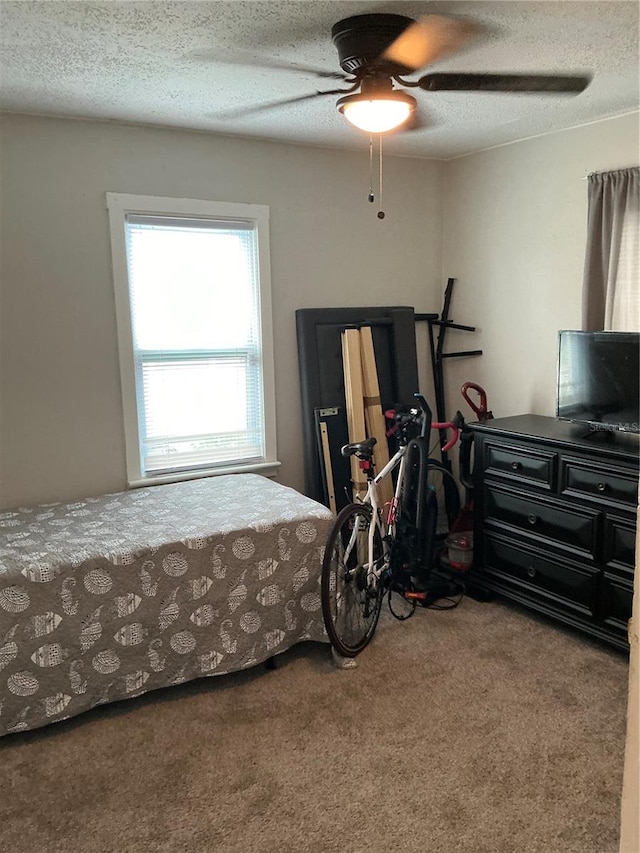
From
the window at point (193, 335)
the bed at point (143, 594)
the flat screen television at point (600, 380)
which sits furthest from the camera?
the window at point (193, 335)

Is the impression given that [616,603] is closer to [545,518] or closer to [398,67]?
[545,518]

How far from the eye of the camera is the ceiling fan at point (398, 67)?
6.68 ft

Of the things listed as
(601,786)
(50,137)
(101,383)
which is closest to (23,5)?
(50,137)

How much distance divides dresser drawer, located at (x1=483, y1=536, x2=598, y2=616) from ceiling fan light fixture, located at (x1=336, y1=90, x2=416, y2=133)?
2127 mm

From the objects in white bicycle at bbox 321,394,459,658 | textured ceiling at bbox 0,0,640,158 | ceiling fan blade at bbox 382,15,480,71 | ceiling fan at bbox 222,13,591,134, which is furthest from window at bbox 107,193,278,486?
ceiling fan blade at bbox 382,15,480,71

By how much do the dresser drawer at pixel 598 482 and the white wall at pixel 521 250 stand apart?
2.76 feet

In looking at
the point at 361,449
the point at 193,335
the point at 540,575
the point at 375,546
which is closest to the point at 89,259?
the point at 193,335

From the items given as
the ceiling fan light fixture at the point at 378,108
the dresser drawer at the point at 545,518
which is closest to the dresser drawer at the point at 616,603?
the dresser drawer at the point at 545,518

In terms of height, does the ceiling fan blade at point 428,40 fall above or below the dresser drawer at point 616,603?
above

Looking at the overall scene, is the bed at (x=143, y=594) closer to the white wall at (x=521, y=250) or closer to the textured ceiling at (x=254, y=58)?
the white wall at (x=521, y=250)

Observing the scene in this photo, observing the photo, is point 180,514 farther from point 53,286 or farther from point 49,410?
point 53,286

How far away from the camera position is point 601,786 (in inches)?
83.5

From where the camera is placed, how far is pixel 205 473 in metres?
3.66

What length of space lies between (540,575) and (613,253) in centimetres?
168
